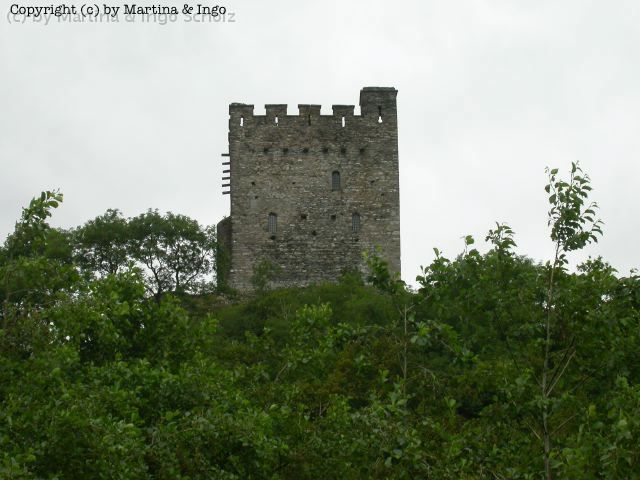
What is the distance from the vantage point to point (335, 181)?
154 feet

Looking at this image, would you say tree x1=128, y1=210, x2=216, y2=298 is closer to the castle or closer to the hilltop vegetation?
the castle

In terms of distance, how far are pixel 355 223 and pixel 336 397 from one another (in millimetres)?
29799

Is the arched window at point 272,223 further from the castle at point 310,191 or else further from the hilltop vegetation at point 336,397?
the hilltop vegetation at point 336,397

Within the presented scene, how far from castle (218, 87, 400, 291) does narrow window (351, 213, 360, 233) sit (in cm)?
4

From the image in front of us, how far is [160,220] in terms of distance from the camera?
4559 centimetres

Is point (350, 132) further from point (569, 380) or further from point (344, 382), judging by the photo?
point (569, 380)

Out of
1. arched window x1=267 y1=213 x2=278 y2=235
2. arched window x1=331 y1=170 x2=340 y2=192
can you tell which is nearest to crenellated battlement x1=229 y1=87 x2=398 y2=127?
arched window x1=331 y1=170 x2=340 y2=192

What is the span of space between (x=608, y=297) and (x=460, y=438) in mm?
2222

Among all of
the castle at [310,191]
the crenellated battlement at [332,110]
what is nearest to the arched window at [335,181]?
the castle at [310,191]

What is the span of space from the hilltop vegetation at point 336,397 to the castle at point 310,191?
2798 cm

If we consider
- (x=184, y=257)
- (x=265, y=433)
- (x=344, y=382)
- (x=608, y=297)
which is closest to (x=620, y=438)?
(x=608, y=297)

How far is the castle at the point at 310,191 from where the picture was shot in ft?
151

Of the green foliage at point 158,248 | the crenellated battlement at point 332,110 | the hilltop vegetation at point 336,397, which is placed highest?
the crenellated battlement at point 332,110

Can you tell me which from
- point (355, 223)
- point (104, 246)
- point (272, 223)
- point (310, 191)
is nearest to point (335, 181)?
point (310, 191)
